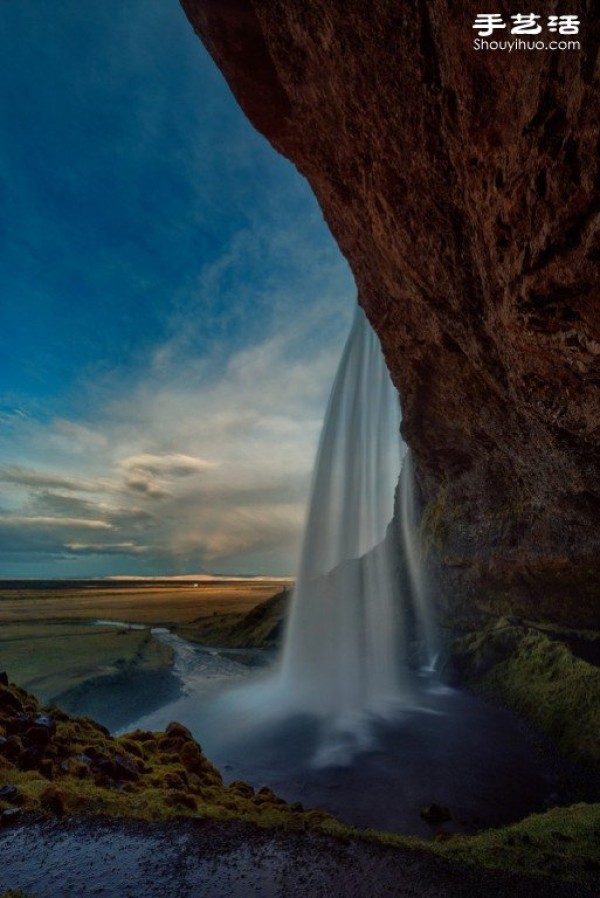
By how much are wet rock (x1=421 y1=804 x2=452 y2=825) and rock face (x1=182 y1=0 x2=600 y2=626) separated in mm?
9980

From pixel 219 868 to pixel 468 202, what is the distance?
12.9m

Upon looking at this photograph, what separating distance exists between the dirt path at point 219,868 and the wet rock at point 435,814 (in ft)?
16.2

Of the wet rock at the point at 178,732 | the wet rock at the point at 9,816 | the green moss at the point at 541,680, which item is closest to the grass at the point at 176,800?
the wet rock at the point at 9,816

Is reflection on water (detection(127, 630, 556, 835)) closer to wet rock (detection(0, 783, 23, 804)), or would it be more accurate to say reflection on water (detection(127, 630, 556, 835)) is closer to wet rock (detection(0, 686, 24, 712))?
wet rock (detection(0, 686, 24, 712))

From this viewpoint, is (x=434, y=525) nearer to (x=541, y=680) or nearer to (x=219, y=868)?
(x=541, y=680)

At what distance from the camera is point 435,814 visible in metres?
10.6

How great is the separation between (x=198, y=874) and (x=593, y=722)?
15.0 m

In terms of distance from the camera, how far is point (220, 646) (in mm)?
40344

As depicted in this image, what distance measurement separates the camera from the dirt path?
5.70 metres

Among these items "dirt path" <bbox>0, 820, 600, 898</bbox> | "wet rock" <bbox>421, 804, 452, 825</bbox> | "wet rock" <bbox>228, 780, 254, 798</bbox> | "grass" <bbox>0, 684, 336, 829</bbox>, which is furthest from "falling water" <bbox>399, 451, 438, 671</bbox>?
"dirt path" <bbox>0, 820, 600, 898</bbox>

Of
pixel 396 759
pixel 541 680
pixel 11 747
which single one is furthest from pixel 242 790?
pixel 541 680

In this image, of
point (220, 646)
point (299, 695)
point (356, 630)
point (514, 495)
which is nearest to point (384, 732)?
point (299, 695)

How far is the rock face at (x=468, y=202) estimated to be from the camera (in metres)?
6.77

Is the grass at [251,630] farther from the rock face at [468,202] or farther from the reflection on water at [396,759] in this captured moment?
the rock face at [468,202]
